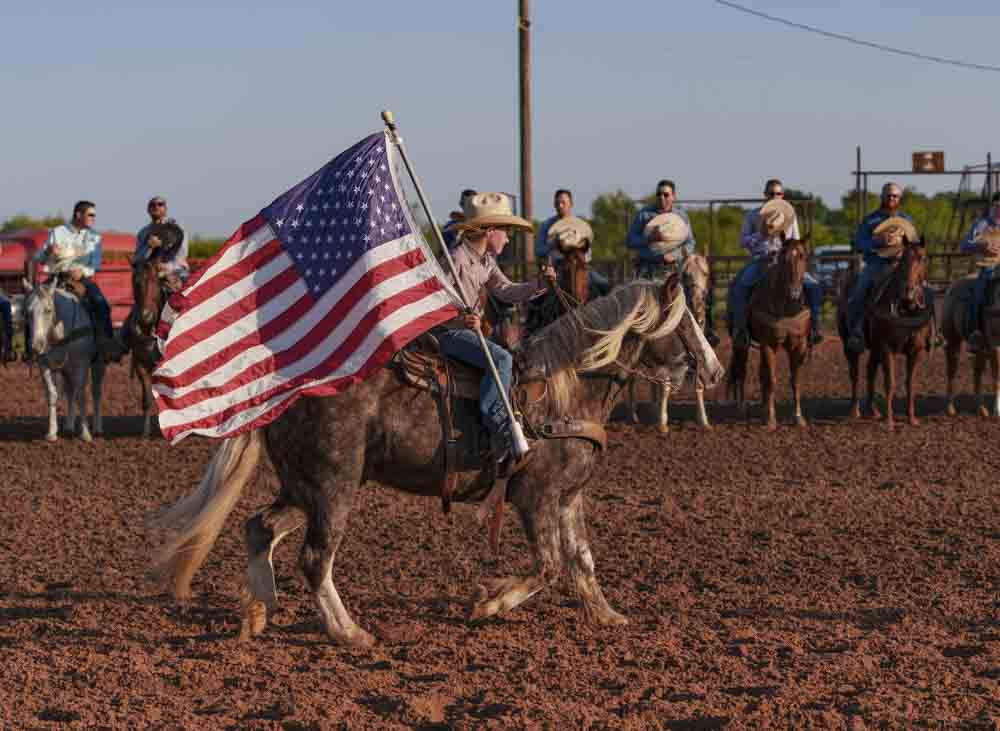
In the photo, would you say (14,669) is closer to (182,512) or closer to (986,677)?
(182,512)

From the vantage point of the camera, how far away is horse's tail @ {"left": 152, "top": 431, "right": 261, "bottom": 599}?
22.2ft

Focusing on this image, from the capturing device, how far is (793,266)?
14273 millimetres

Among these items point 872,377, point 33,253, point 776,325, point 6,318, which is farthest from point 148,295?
point 33,253

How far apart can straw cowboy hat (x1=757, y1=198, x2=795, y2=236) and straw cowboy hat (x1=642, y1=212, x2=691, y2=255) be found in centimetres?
88

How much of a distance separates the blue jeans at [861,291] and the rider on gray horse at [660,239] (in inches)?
65.6

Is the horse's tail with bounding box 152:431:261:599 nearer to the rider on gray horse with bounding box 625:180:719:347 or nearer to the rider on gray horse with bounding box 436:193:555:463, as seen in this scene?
the rider on gray horse with bounding box 436:193:555:463

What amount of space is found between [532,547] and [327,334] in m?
1.45

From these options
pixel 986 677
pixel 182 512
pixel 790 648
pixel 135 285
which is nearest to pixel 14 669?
pixel 182 512

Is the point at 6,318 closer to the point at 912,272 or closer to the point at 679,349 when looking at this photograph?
the point at 912,272

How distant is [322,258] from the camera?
21.6 ft

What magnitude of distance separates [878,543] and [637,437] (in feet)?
18.0

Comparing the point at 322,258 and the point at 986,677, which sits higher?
the point at 322,258

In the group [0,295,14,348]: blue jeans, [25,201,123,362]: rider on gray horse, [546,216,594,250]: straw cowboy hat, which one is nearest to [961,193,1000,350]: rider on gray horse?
[546,216,594,250]: straw cowboy hat

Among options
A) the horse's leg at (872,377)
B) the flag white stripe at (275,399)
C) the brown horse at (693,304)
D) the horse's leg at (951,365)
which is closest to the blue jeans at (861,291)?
the horse's leg at (872,377)
